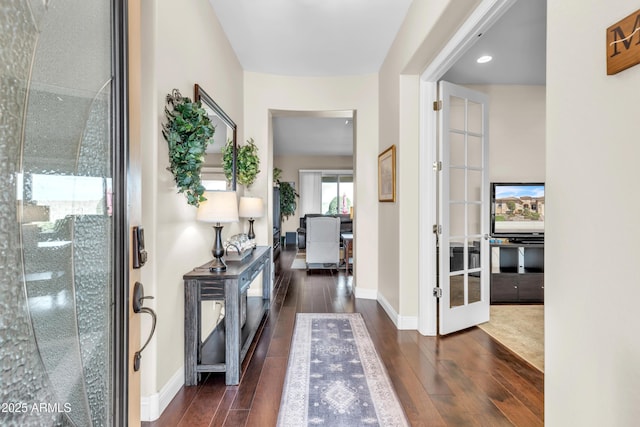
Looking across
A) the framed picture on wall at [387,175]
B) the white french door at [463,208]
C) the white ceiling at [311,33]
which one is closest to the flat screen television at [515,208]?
the white french door at [463,208]

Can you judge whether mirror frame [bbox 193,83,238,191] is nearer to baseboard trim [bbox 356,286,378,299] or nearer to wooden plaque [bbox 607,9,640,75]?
baseboard trim [bbox 356,286,378,299]

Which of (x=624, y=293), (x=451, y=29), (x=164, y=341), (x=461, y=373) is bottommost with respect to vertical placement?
(x=461, y=373)

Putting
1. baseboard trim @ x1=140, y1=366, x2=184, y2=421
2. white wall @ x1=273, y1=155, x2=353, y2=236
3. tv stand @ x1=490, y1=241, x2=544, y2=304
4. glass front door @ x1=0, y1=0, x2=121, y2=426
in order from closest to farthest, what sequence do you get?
glass front door @ x1=0, y1=0, x2=121, y2=426
baseboard trim @ x1=140, y1=366, x2=184, y2=421
tv stand @ x1=490, y1=241, x2=544, y2=304
white wall @ x1=273, y1=155, x2=353, y2=236

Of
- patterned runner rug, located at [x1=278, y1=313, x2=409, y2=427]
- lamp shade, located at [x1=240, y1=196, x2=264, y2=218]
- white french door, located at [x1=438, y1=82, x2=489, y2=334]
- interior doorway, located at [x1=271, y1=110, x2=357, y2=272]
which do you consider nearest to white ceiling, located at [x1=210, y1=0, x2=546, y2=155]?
white french door, located at [x1=438, y1=82, x2=489, y2=334]

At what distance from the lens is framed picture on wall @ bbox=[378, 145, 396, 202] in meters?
3.26

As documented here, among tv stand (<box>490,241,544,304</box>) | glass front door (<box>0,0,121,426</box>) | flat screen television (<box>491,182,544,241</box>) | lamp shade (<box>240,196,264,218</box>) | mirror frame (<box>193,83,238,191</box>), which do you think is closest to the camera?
glass front door (<box>0,0,121,426</box>)

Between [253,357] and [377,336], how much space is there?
1.14 m

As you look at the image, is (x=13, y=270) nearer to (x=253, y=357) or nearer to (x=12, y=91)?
(x=12, y=91)

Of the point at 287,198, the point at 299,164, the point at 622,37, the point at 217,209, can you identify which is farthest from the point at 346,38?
the point at 299,164

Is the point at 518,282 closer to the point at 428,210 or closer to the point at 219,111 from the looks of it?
the point at 428,210

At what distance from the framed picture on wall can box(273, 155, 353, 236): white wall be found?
619 centimetres

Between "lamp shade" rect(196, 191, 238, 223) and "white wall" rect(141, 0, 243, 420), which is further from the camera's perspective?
"lamp shade" rect(196, 191, 238, 223)

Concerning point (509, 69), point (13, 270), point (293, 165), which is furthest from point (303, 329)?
point (293, 165)

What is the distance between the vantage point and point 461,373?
2.22 m
